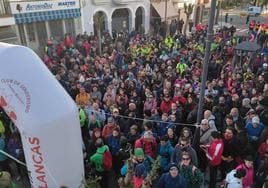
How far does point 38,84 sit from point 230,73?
7.51 meters

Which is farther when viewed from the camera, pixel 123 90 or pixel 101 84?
pixel 101 84

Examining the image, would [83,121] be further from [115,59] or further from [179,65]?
[115,59]

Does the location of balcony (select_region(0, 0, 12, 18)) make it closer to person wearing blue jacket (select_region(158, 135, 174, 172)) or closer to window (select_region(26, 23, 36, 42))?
window (select_region(26, 23, 36, 42))

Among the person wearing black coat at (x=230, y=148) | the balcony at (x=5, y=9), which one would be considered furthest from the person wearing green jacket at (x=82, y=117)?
the balcony at (x=5, y=9)

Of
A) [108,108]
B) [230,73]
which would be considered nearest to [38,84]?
[108,108]

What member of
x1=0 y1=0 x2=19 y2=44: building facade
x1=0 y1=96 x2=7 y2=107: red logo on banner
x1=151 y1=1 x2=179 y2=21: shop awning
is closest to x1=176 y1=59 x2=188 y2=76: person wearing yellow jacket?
x1=0 y1=96 x2=7 y2=107: red logo on banner

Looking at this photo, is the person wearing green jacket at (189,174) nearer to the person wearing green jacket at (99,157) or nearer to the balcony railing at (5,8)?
the person wearing green jacket at (99,157)

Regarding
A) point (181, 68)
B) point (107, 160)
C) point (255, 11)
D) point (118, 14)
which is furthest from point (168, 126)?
point (255, 11)

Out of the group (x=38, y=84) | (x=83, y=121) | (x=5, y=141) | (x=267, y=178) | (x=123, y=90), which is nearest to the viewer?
(x=38, y=84)

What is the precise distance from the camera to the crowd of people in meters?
5.38

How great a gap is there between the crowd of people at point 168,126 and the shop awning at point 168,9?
1573cm

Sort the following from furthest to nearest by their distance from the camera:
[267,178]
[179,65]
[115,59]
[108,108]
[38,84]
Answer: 1. [115,59]
2. [179,65]
3. [108,108]
4. [267,178]
5. [38,84]

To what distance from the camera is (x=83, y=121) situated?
25.3 feet

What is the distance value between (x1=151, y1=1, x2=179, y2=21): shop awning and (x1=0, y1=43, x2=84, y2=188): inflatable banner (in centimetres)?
2382
